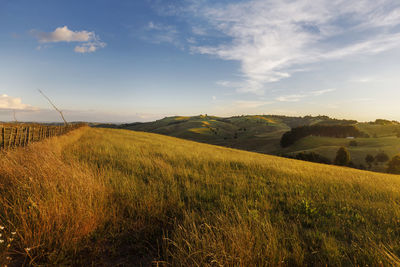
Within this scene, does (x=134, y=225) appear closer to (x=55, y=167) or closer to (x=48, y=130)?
(x=55, y=167)

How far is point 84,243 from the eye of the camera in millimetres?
2904

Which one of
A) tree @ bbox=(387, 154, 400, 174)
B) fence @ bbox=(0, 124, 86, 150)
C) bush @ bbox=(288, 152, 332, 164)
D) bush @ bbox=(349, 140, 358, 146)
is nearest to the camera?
fence @ bbox=(0, 124, 86, 150)

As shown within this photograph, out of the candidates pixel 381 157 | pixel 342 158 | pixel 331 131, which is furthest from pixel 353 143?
pixel 342 158

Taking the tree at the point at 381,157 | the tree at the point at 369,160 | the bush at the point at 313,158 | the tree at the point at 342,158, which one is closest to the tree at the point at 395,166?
the tree at the point at 369,160

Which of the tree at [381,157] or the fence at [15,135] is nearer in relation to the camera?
the fence at [15,135]

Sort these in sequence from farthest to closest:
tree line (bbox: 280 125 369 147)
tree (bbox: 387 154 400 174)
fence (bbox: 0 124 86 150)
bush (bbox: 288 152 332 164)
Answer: tree line (bbox: 280 125 369 147) < bush (bbox: 288 152 332 164) < tree (bbox: 387 154 400 174) < fence (bbox: 0 124 86 150)

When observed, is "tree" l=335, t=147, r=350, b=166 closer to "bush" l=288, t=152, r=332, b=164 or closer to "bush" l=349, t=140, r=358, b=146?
"bush" l=288, t=152, r=332, b=164

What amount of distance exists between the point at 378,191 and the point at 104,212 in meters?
9.42

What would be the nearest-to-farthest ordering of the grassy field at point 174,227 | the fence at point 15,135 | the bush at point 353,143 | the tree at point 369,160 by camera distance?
the grassy field at point 174,227 → the fence at point 15,135 → the tree at point 369,160 → the bush at point 353,143

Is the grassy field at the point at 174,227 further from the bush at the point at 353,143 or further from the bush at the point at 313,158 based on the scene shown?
the bush at the point at 353,143

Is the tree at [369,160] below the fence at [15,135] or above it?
below

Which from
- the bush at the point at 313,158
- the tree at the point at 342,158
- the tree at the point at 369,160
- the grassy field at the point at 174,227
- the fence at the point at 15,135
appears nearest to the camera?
the grassy field at the point at 174,227

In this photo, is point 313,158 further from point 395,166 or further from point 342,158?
point 395,166

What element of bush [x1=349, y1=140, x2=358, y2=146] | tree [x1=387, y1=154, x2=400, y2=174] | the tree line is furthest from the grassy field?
the tree line
